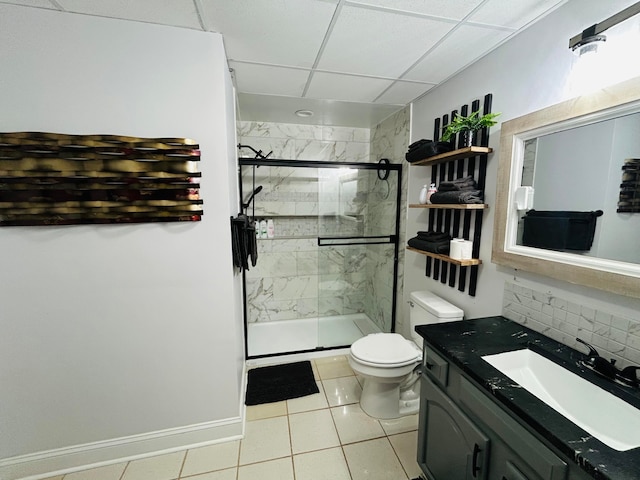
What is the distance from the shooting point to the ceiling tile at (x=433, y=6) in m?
1.15

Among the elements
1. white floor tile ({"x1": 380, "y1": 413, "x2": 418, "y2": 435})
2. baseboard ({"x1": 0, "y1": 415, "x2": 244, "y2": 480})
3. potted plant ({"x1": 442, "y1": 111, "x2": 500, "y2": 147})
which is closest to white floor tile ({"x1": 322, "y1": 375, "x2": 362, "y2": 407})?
white floor tile ({"x1": 380, "y1": 413, "x2": 418, "y2": 435})

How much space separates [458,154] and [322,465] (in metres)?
2.02

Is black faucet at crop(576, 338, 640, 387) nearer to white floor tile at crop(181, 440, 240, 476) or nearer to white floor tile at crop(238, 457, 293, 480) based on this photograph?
white floor tile at crop(238, 457, 293, 480)

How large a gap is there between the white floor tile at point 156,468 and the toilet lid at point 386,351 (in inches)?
48.5

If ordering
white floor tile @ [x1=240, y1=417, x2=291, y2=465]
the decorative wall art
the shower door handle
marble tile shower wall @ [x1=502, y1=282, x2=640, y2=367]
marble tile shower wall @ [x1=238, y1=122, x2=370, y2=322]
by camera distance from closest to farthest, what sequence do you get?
marble tile shower wall @ [x1=502, y1=282, x2=640, y2=367]
the decorative wall art
white floor tile @ [x1=240, y1=417, x2=291, y2=465]
the shower door handle
marble tile shower wall @ [x1=238, y1=122, x2=370, y2=322]

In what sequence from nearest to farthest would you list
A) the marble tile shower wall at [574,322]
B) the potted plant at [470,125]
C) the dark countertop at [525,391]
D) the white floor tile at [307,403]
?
the dark countertop at [525,391] < the marble tile shower wall at [574,322] < the potted plant at [470,125] < the white floor tile at [307,403]

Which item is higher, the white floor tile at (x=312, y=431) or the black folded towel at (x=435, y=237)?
the black folded towel at (x=435, y=237)

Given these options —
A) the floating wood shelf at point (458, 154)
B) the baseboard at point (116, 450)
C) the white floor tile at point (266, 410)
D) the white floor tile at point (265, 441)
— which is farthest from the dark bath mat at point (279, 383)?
the floating wood shelf at point (458, 154)

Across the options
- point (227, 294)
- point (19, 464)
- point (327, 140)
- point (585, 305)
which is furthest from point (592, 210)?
point (19, 464)

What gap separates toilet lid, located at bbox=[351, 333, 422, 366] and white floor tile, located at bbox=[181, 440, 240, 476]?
951 millimetres

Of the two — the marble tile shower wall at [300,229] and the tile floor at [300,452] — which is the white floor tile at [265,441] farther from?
the marble tile shower wall at [300,229]

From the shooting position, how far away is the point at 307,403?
78.8 inches

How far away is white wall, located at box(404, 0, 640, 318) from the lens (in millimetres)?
1124

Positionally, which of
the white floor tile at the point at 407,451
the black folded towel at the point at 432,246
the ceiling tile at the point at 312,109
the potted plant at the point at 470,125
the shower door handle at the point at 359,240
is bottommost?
the white floor tile at the point at 407,451
